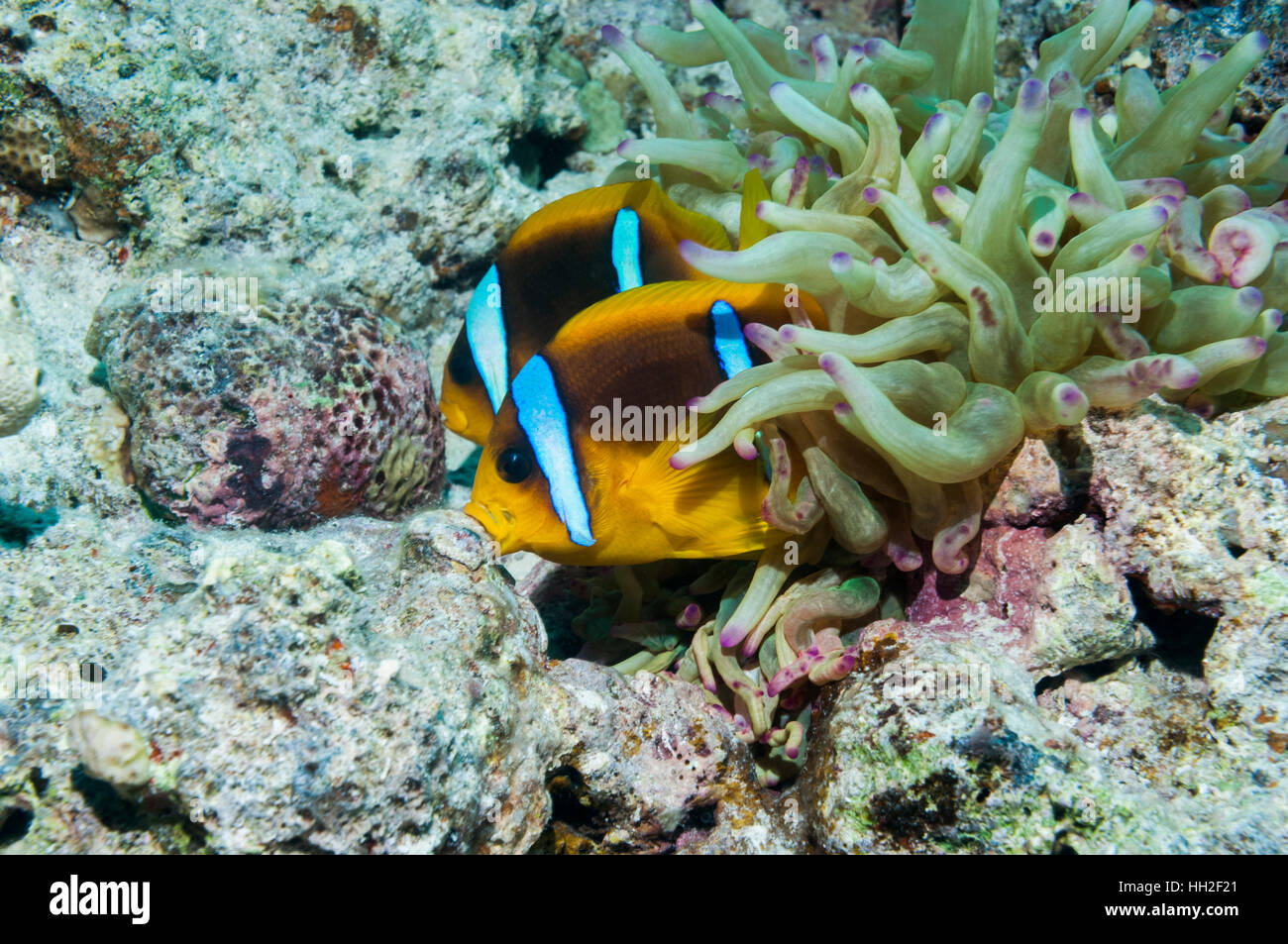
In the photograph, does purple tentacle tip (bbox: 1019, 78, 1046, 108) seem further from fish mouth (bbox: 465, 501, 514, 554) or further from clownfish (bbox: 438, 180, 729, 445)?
fish mouth (bbox: 465, 501, 514, 554)

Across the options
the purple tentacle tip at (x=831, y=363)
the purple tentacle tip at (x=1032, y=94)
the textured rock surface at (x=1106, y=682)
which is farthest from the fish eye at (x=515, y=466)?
the purple tentacle tip at (x=1032, y=94)

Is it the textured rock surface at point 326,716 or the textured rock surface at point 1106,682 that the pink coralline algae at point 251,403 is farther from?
the textured rock surface at point 1106,682

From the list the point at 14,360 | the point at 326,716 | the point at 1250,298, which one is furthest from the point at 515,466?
the point at 1250,298

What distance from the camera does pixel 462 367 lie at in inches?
100

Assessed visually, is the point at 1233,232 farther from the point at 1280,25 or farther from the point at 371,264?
the point at 371,264

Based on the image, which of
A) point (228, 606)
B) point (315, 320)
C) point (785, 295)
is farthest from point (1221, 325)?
point (315, 320)

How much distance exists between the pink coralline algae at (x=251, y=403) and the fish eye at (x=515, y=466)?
61 cm

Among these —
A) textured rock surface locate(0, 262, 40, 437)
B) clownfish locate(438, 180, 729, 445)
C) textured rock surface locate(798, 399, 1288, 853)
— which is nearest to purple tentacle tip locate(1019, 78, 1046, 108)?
textured rock surface locate(798, 399, 1288, 853)

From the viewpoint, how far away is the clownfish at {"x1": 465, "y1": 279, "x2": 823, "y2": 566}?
1797 mm

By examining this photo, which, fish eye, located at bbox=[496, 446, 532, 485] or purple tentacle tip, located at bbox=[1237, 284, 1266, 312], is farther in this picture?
fish eye, located at bbox=[496, 446, 532, 485]

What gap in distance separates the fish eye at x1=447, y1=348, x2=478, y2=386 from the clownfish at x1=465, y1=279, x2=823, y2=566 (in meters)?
0.73

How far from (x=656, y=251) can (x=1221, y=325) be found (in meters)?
1.38

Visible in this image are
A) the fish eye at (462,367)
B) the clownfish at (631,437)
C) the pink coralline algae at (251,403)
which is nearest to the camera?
the clownfish at (631,437)

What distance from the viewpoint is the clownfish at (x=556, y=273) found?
2213mm
